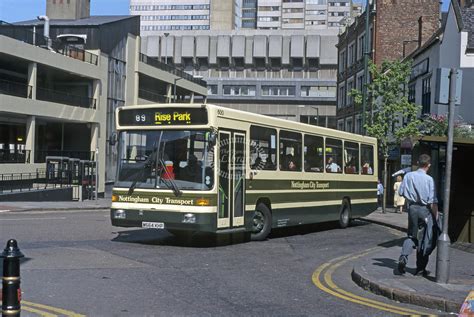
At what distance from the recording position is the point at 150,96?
181ft

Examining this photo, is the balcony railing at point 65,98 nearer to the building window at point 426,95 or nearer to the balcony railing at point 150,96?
the balcony railing at point 150,96

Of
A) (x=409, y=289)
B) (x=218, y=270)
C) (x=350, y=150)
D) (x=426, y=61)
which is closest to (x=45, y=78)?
(x=426, y=61)

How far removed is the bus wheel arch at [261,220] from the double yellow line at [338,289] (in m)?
2.56

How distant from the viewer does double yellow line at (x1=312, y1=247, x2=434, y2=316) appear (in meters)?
7.34

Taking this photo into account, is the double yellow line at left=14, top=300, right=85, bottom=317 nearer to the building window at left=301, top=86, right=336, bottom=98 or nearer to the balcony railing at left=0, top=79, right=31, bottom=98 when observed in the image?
the balcony railing at left=0, top=79, right=31, bottom=98

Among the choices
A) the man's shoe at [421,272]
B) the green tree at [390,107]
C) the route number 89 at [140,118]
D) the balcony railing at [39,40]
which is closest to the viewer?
the man's shoe at [421,272]

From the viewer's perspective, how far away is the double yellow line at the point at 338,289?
24.1 ft

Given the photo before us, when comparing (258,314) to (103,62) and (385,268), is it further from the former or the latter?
(103,62)

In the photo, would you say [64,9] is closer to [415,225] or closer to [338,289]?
[415,225]

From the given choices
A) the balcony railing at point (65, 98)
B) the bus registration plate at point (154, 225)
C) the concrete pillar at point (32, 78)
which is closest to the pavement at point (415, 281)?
the bus registration plate at point (154, 225)

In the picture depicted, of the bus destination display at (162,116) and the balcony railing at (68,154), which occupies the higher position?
the bus destination display at (162,116)

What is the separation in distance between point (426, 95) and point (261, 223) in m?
21.1

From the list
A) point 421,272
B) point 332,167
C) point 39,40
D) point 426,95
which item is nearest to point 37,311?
point 421,272

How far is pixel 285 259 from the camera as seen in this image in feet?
37.2
